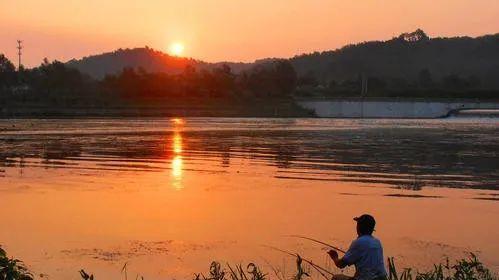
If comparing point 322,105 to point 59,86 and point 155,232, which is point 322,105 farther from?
point 155,232

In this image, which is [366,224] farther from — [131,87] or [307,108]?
[131,87]

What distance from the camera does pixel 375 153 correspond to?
133 ft

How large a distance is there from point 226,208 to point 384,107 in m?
141

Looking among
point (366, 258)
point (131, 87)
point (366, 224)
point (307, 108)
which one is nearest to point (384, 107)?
point (307, 108)

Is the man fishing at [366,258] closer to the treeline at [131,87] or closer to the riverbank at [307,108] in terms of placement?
the riverbank at [307,108]

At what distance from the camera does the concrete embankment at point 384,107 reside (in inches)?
6161

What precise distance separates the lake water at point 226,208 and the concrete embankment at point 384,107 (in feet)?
395

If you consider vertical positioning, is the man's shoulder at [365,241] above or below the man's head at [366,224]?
below

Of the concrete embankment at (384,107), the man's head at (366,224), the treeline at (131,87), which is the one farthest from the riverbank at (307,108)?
the man's head at (366,224)

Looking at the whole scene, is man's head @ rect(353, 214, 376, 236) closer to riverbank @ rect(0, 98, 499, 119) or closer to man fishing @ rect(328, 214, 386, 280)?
man fishing @ rect(328, 214, 386, 280)

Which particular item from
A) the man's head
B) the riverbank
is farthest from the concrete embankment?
the man's head

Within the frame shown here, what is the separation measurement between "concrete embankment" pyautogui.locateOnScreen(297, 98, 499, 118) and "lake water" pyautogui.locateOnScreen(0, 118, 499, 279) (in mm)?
120258

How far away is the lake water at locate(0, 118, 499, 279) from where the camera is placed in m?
14.4

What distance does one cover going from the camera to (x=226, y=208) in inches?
790
